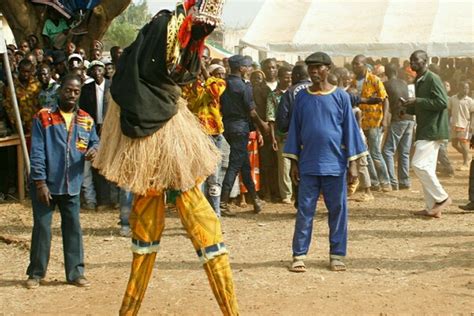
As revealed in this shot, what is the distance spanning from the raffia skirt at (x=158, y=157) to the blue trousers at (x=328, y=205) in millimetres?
2229

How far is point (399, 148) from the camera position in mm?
14008

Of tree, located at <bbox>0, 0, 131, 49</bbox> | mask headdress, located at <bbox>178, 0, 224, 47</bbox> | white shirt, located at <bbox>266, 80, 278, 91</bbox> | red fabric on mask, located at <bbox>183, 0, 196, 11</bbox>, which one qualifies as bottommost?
white shirt, located at <bbox>266, 80, 278, 91</bbox>

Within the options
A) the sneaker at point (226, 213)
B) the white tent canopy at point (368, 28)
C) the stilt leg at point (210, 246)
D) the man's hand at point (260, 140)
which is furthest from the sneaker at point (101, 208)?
the white tent canopy at point (368, 28)

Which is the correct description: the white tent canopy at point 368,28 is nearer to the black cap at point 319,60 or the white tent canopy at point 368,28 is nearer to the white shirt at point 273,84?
the white shirt at point 273,84

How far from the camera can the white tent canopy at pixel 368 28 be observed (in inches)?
695

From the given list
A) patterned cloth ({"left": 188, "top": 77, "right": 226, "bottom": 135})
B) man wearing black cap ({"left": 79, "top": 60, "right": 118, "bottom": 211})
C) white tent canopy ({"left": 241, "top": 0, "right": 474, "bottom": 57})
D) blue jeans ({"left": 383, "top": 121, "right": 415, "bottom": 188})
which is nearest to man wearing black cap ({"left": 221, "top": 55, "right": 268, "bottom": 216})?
patterned cloth ({"left": 188, "top": 77, "right": 226, "bottom": 135})

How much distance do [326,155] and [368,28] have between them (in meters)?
10.9

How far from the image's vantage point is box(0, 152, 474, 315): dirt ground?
6.89 metres

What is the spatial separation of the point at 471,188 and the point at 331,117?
4.05m

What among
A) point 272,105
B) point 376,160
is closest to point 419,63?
point 272,105

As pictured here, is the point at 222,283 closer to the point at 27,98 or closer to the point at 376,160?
the point at 27,98

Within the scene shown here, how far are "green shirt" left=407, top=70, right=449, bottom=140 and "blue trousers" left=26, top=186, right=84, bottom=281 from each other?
4.93 m

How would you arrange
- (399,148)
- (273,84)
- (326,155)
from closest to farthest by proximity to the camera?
1. (326,155)
2. (273,84)
3. (399,148)

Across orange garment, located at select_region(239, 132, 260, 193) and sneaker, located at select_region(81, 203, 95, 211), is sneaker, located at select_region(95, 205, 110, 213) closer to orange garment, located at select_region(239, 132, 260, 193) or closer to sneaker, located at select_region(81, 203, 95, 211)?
sneaker, located at select_region(81, 203, 95, 211)
